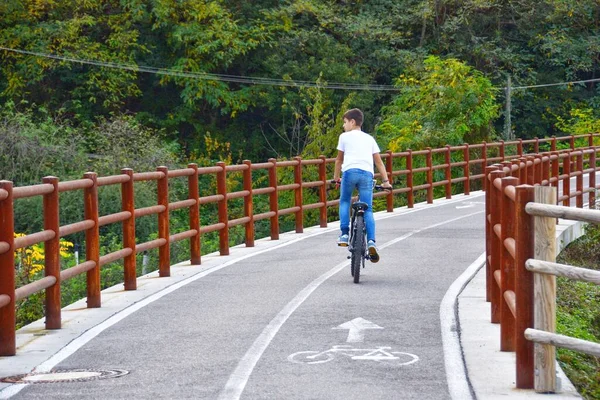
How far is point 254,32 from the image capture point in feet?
166

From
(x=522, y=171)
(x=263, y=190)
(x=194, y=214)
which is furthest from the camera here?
(x=263, y=190)

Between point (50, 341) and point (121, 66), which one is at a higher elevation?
point (121, 66)

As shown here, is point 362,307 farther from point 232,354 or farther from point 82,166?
point 82,166

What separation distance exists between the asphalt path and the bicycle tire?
0.27 meters

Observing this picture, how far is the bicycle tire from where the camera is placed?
555 inches

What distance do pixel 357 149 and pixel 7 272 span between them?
5.82 metres

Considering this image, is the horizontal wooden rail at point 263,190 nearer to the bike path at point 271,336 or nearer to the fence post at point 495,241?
the bike path at point 271,336

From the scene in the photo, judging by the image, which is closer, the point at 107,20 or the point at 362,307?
the point at 362,307

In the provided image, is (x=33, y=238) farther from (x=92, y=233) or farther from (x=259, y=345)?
(x=259, y=345)

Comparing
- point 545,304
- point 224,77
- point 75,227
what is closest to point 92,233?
point 75,227

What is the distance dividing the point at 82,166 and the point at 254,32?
35.3ft

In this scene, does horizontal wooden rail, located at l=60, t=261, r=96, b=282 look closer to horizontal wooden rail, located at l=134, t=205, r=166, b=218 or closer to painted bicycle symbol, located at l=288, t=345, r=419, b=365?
horizontal wooden rail, located at l=134, t=205, r=166, b=218

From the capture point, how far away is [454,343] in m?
10.0

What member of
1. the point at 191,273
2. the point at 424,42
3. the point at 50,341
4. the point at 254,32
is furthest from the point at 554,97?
the point at 50,341
